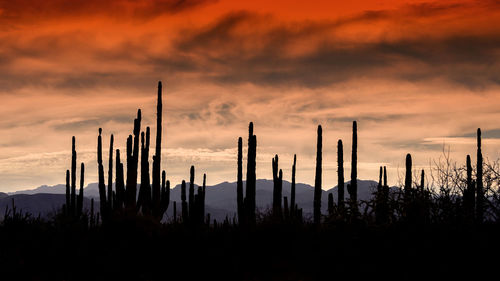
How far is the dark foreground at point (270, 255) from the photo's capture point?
8391 mm

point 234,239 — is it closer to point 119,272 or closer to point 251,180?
point 119,272

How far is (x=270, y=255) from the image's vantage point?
916 cm

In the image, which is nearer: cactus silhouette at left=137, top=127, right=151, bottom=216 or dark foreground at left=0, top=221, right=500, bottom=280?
dark foreground at left=0, top=221, right=500, bottom=280

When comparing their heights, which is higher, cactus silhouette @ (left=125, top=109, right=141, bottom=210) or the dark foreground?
cactus silhouette @ (left=125, top=109, right=141, bottom=210)

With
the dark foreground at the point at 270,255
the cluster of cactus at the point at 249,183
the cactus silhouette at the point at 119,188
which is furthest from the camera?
the cluster of cactus at the point at 249,183

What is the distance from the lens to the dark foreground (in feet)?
27.5

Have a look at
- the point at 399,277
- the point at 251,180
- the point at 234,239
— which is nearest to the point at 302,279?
the point at 399,277

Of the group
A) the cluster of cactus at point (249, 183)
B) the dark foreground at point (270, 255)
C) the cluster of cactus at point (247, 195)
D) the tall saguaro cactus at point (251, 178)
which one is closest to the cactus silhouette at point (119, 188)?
the cluster of cactus at point (247, 195)

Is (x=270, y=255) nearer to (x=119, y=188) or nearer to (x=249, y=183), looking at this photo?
(x=249, y=183)

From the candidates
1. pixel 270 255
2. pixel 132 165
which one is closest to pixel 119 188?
pixel 132 165

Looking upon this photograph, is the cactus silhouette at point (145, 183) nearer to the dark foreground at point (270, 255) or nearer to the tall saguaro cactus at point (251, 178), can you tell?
the tall saguaro cactus at point (251, 178)

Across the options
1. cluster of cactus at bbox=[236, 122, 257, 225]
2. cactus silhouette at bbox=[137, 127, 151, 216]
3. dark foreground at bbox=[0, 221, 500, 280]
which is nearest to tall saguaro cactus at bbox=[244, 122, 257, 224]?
cluster of cactus at bbox=[236, 122, 257, 225]

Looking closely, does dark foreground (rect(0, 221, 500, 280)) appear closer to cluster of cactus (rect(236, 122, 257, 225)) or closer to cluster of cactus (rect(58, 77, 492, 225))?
cluster of cactus (rect(58, 77, 492, 225))

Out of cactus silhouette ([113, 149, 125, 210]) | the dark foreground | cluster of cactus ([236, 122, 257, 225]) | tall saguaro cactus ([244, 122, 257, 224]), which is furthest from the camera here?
tall saguaro cactus ([244, 122, 257, 224])
